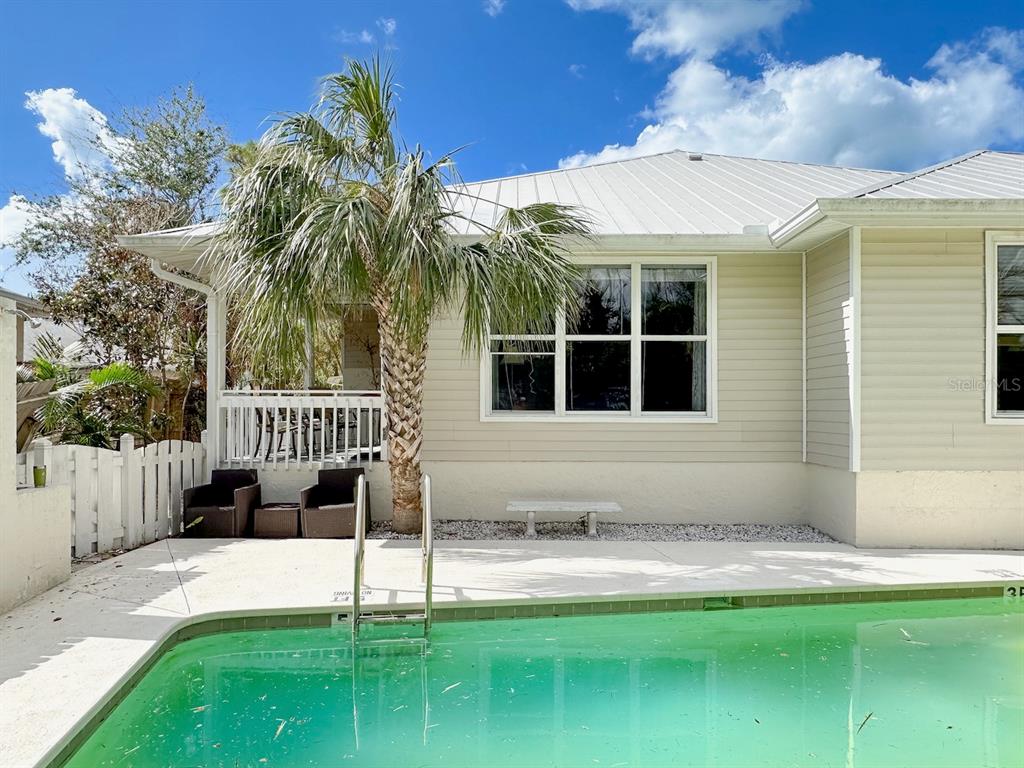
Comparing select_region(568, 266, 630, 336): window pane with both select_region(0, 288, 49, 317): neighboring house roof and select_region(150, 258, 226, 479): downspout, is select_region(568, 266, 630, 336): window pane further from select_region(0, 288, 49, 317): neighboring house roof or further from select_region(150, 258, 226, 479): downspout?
select_region(0, 288, 49, 317): neighboring house roof

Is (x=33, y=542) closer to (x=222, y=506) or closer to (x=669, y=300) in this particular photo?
(x=222, y=506)

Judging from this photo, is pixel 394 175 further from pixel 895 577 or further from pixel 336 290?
pixel 895 577

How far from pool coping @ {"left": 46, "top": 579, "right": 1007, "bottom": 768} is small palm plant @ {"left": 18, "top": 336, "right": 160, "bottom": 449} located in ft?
15.0

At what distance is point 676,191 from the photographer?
971 centimetres

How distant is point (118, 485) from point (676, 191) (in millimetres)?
8374

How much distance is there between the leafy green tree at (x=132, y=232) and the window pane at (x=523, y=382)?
618 centimetres

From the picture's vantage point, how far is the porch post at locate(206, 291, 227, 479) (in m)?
7.78

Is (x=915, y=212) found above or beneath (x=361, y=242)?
above

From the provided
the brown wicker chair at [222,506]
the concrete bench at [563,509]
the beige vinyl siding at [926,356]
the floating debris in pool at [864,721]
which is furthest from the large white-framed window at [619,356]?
the floating debris in pool at [864,721]

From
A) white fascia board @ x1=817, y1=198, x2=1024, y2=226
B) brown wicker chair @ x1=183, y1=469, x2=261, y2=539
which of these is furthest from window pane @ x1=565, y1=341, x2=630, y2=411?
brown wicker chair @ x1=183, y1=469, x2=261, y2=539

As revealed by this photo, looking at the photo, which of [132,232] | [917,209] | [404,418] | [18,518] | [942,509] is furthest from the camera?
[132,232]

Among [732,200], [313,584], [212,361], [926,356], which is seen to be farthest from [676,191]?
[313,584]

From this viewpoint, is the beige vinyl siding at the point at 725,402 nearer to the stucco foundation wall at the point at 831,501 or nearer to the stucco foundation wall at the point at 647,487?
the stucco foundation wall at the point at 647,487

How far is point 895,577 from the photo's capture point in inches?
218
